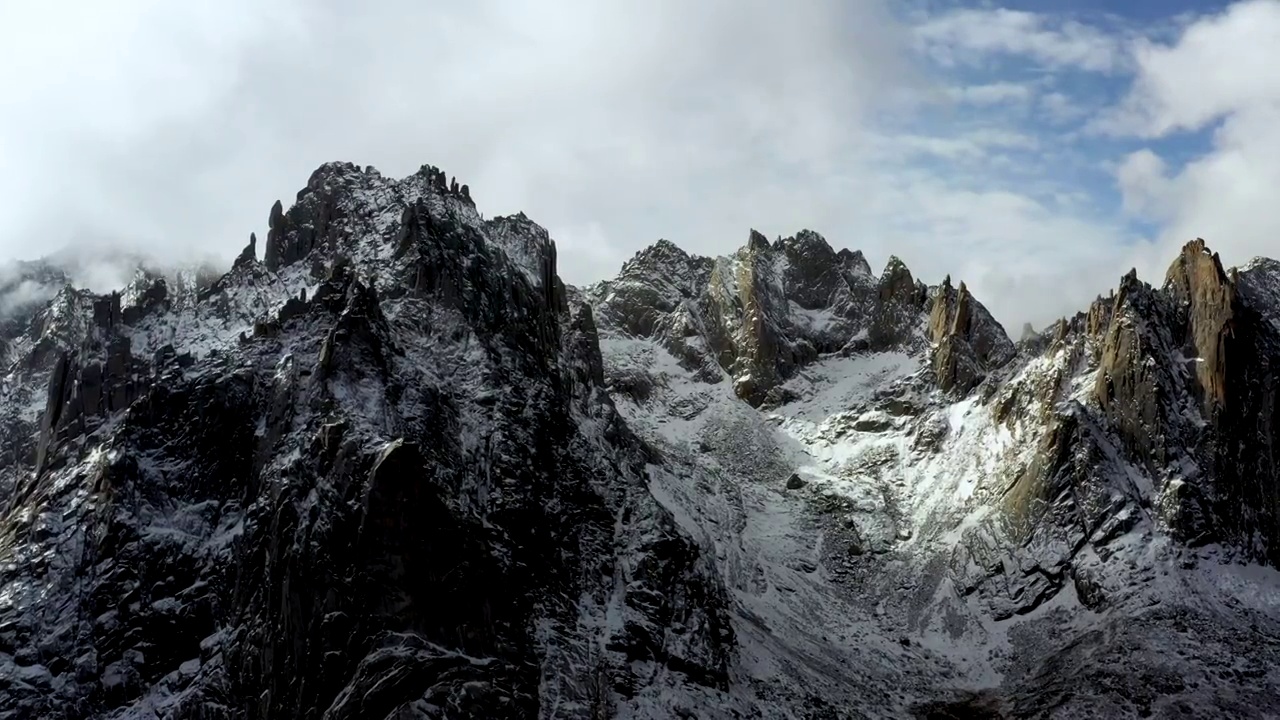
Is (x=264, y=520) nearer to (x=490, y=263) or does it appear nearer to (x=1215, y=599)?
(x=490, y=263)

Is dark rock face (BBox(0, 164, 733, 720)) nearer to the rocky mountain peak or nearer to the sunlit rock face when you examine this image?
the sunlit rock face

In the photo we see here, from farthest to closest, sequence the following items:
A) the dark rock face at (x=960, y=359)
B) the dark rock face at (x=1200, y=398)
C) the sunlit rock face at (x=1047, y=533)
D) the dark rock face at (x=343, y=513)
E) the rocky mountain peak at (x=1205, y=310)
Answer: the dark rock face at (x=960, y=359)
the rocky mountain peak at (x=1205, y=310)
the dark rock face at (x=1200, y=398)
the sunlit rock face at (x=1047, y=533)
the dark rock face at (x=343, y=513)

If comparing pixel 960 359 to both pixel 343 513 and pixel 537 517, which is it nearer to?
pixel 537 517

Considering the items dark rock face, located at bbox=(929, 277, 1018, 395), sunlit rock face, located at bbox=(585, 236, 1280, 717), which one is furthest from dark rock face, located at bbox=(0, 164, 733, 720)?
dark rock face, located at bbox=(929, 277, 1018, 395)

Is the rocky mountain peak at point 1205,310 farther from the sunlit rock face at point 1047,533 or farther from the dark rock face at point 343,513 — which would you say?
the dark rock face at point 343,513

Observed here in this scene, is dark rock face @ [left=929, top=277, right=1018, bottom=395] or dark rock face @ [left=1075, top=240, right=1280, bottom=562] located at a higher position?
dark rock face @ [left=929, top=277, right=1018, bottom=395]

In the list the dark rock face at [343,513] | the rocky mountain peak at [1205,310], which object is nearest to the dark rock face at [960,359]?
the rocky mountain peak at [1205,310]
